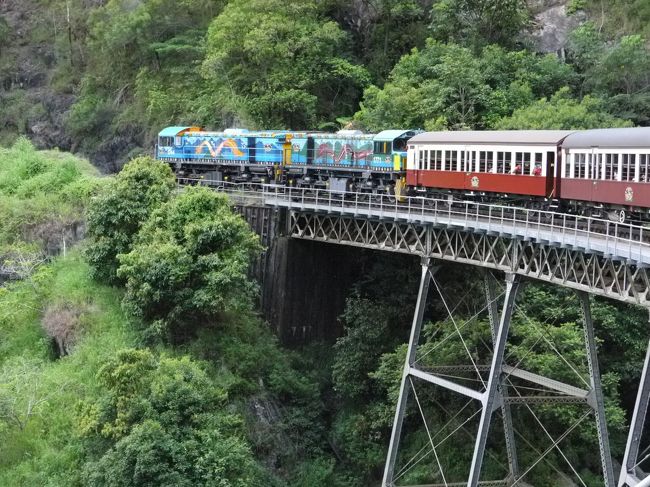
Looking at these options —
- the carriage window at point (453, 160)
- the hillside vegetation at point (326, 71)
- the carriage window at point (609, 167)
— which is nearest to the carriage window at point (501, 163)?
the carriage window at point (453, 160)

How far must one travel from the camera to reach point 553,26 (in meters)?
53.4

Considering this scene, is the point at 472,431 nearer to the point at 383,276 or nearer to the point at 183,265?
the point at 383,276

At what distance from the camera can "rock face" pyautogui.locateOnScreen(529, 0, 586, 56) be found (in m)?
52.6

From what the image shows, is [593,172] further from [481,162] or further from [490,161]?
[481,162]

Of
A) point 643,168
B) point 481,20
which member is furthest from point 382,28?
point 643,168

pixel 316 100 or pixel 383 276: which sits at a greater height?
pixel 316 100

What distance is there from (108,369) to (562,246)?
13.6 metres

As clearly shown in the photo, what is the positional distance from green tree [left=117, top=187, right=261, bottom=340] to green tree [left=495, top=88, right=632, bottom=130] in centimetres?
1410

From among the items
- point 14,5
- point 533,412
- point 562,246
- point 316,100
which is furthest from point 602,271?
point 14,5

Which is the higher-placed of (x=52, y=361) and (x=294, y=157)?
(x=294, y=157)

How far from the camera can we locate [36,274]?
37938 mm

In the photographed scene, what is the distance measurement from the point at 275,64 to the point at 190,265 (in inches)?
857

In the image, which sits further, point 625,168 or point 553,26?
point 553,26

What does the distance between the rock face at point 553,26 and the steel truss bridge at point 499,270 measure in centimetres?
1966
